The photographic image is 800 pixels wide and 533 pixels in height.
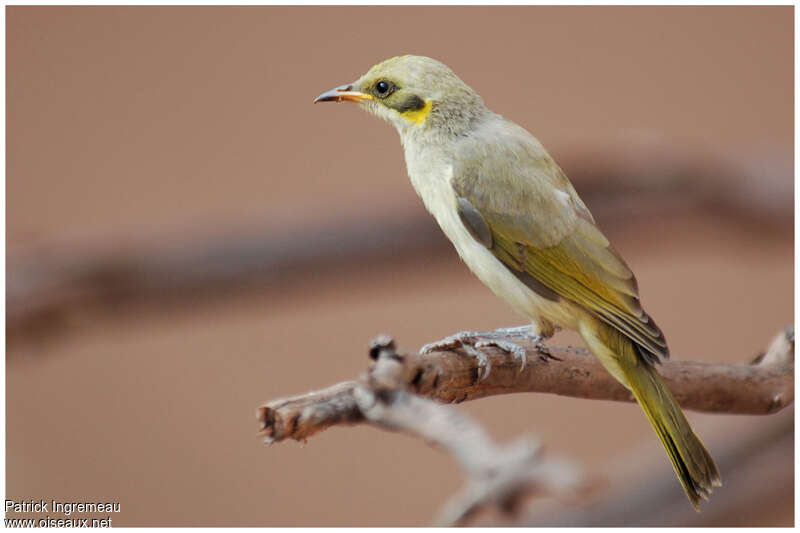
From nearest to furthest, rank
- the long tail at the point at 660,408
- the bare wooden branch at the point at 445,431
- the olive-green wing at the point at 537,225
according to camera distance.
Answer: the bare wooden branch at the point at 445,431 → the long tail at the point at 660,408 → the olive-green wing at the point at 537,225

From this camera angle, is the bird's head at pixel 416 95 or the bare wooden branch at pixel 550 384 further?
the bird's head at pixel 416 95

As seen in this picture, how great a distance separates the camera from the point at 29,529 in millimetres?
1253

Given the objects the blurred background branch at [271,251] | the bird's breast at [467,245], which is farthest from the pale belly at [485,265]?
the blurred background branch at [271,251]

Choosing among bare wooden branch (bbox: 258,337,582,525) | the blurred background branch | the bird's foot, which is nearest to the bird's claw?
the bird's foot

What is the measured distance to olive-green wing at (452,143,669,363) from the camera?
1.19m

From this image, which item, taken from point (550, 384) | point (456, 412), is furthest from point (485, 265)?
point (456, 412)

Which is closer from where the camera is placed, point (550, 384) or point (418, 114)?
point (418, 114)

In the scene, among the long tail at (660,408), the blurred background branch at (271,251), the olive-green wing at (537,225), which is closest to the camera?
the long tail at (660,408)

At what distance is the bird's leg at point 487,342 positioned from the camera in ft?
3.76

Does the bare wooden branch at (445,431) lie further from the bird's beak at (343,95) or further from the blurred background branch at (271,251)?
the blurred background branch at (271,251)

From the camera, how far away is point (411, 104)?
1.18 meters

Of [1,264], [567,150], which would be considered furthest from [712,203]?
[1,264]

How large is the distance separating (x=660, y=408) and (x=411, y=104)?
483mm

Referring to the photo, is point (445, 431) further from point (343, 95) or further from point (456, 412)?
point (343, 95)
